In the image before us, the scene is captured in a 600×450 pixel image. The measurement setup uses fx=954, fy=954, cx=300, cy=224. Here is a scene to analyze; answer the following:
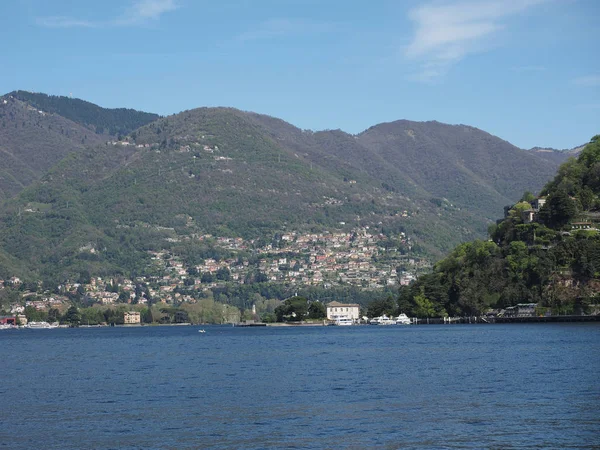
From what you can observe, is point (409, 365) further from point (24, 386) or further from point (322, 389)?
point (24, 386)

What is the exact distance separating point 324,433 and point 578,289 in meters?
109

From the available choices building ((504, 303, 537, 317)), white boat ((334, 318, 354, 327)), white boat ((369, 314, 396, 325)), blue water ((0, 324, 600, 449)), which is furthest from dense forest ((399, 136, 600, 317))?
blue water ((0, 324, 600, 449))

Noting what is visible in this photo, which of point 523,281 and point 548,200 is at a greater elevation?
point 548,200

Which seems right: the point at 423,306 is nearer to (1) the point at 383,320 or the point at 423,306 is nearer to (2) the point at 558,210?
(1) the point at 383,320

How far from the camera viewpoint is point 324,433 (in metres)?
38.1

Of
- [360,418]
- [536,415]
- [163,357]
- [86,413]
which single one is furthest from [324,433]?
[163,357]

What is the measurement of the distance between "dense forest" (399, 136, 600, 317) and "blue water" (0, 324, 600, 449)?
202 feet

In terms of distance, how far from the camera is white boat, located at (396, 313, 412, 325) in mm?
174375

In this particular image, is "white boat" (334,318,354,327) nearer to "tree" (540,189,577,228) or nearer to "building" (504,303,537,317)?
"building" (504,303,537,317)

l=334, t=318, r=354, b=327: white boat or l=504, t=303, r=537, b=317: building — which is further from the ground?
l=504, t=303, r=537, b=317: building

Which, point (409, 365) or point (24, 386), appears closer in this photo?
point (24, 386)

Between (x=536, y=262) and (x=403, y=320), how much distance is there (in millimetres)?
37766

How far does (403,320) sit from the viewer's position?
17562 centimetres

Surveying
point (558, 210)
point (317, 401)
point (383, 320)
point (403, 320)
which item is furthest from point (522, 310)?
point (317, 401)
